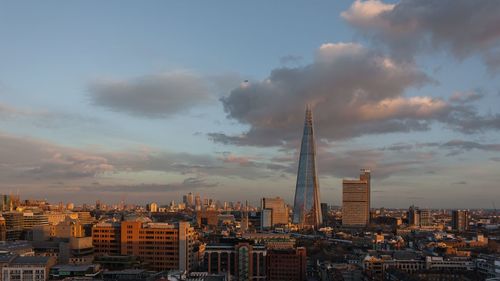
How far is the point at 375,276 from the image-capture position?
59188 millimetres

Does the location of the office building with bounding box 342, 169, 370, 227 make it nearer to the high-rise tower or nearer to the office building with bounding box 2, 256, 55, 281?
the high-rise tower

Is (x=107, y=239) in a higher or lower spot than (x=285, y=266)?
higher

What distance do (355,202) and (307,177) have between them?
2788 centimetres

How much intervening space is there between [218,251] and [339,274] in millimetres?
11692

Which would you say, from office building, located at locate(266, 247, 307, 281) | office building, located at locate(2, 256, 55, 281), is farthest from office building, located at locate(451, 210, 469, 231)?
office building, located at locate(2, 256, 55, 281)

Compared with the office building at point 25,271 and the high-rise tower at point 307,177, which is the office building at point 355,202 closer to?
the high-rise tower at point 307,177

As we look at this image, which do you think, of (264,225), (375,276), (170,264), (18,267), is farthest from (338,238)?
(18,267)

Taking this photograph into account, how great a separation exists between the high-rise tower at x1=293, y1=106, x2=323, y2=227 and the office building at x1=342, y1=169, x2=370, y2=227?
19796 millimetres

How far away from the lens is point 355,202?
162000 millimetres

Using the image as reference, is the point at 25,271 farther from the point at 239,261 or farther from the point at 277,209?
the point at 277,209

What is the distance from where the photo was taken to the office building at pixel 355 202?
16012 centimetres

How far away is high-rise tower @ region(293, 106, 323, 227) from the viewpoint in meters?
139

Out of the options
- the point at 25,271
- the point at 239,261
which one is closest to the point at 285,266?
the point at 239,261

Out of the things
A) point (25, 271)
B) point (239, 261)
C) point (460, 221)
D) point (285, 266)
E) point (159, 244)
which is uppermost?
point (159, 244)
